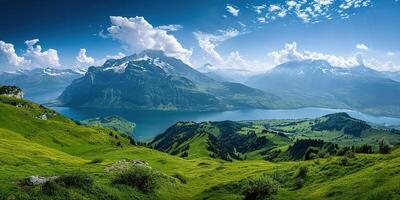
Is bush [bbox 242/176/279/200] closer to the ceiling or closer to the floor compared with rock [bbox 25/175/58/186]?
closer to the floor

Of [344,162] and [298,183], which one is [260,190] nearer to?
[298,183]

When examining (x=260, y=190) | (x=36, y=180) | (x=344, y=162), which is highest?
(x=344, y=162)

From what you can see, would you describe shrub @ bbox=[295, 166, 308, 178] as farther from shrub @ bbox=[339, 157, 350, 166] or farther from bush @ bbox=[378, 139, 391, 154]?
bush @ bbox=[378, 139, 391, 154]

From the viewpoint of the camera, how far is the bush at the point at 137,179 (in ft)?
188

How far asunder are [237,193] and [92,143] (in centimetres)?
12987

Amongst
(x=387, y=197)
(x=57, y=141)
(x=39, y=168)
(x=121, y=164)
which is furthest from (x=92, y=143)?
(x=387, y=197)

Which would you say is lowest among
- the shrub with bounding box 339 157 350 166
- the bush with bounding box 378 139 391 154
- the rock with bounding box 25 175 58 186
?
the rock with bounding box 25 175 58 186

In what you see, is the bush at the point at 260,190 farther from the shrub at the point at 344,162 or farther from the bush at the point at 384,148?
the bush at the point at 384,148

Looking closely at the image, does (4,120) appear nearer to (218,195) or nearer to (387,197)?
(218,195)

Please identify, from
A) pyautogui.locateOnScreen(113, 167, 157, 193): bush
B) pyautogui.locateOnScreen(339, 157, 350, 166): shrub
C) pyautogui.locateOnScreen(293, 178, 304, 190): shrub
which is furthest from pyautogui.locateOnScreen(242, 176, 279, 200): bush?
pyautogui.locateOnScreen(113, 167, 157, 193): bush

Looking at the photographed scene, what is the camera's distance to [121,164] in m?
74.5

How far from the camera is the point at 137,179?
57.6m

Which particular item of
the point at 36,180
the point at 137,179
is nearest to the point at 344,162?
the point at 137,179

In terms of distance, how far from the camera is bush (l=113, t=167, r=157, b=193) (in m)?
57.2
